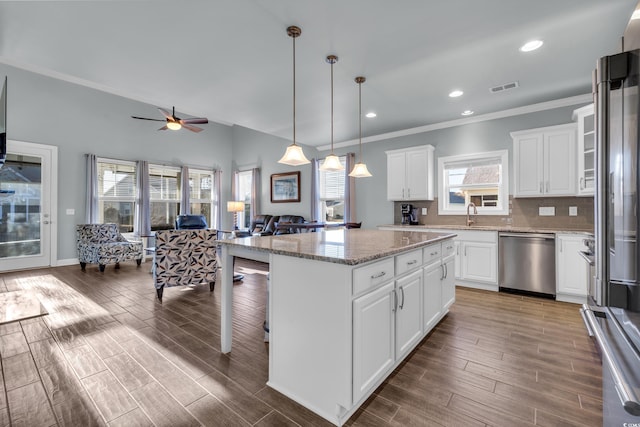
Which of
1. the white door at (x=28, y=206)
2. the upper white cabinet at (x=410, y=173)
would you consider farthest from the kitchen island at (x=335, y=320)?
the white door at (x=28, y=206)

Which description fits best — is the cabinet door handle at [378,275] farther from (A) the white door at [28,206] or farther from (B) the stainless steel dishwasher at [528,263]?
(A) the white door at [28,206]

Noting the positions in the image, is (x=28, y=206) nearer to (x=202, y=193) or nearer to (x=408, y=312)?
(x=202, y=193)

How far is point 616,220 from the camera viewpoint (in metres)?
0.79

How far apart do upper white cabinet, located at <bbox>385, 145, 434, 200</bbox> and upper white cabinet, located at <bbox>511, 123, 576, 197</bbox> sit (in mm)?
1231

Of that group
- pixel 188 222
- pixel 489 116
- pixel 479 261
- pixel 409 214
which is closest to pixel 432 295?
pixel 479 261

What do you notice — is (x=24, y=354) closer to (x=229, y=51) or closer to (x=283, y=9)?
(x=229, y=51)

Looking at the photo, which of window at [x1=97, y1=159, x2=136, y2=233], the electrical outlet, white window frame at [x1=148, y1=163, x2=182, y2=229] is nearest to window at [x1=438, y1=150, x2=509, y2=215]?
the electrical outlet

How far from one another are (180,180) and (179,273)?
455 centimetres

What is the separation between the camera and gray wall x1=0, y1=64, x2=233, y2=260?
17.3 ft

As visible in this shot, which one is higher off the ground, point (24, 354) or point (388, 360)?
point (388, 360)

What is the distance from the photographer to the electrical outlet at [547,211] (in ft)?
13.2

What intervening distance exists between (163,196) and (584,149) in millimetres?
8269

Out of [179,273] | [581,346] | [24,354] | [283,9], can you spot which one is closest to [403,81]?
[283,9]

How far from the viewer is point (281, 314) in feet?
5.83
